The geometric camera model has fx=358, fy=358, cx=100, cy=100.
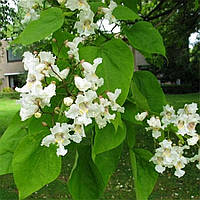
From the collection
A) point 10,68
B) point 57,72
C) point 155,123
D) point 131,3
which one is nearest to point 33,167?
point 57,72

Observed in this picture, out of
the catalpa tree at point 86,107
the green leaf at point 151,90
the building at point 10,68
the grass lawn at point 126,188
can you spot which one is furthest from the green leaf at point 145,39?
the building at point 10,68

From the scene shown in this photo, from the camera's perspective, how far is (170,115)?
0.81 m

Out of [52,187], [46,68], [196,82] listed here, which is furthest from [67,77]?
[196,82]

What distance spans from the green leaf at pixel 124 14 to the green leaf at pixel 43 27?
0.39 feet

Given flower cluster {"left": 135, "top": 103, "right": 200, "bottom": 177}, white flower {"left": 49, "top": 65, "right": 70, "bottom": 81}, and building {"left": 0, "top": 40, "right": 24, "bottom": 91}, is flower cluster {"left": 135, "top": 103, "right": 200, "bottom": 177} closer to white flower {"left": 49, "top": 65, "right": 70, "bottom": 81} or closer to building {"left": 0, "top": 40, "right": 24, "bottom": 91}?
white flower {"left": 49, "top": 65, "right": 70, "bottom": 81}

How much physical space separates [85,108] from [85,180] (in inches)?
9.4

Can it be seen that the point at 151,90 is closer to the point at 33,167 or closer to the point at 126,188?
the point at 33,167

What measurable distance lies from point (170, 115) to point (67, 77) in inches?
9.9

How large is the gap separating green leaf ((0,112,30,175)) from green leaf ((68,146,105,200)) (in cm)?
13

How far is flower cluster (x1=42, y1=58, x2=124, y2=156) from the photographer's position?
62 centimetres

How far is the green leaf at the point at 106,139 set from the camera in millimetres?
701

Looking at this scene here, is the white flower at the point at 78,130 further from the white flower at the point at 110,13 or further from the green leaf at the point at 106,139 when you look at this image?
the white flower at the point at 110,13

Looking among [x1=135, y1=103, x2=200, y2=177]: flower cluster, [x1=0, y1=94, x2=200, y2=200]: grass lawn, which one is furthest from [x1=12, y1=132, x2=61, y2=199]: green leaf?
[x1=0, y1=94, x2=200, y2=200]: grass lawn

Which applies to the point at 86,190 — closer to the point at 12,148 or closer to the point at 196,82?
the point at 12,148
